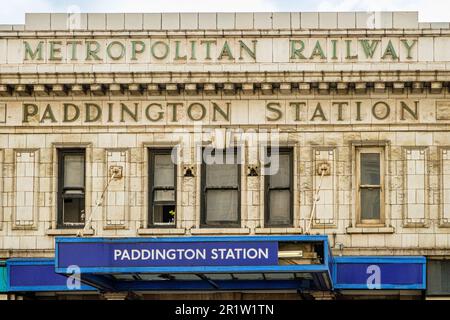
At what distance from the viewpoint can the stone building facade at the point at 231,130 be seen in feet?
115

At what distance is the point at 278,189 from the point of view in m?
35.3

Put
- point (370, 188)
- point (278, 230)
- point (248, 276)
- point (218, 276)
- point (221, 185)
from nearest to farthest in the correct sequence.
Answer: point (218, 276) < point (248, 276) < point (278, 230) < point (370, 188) < point (221, 185)

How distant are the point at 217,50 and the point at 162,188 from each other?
12.9 feet

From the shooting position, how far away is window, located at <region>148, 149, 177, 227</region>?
35406 millimetres

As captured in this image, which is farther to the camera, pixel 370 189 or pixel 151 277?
pixel 370 189

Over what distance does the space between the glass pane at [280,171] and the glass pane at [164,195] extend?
8.53ft

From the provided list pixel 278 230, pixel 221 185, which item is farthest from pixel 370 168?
pixel 221 185

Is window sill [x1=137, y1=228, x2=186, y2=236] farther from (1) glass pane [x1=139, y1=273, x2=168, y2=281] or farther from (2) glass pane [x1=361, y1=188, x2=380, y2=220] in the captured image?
(2) glass pane [x1=361, y1=188, x2=380, y2=220]

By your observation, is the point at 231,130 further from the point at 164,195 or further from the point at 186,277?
the point at 186,277

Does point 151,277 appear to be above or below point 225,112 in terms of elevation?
below

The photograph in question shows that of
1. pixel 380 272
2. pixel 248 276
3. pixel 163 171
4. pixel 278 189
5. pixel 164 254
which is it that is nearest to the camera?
pixel 164 254

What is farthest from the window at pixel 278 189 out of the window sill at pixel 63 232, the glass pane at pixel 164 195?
the window sill at pixel 63 232
